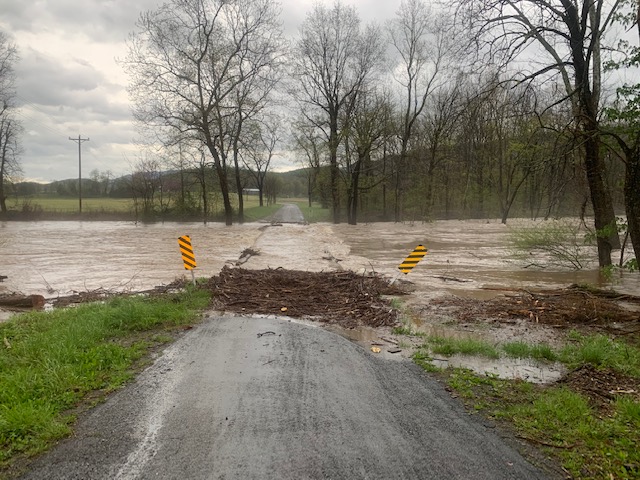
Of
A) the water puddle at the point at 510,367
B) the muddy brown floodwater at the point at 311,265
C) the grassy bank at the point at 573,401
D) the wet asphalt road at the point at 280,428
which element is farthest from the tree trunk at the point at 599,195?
the wet asphalt road at the point at 280,428

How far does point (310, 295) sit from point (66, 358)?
6473mm

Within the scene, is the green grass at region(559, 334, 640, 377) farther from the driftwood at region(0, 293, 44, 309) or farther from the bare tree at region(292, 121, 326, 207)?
the bare tree at region(292, 121, 326, 207)

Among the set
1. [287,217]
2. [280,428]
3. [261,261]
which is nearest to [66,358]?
[280,428]

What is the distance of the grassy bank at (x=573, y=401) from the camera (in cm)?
402

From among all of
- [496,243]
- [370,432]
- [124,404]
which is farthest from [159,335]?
[496,243]

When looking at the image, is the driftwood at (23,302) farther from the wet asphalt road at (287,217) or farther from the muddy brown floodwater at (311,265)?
the wet asphalt road at (287,217)

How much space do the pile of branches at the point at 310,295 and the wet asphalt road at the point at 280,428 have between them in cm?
320

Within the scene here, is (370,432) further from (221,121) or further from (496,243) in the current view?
(221,121)

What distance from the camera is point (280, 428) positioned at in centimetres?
448

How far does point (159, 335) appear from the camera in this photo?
25.9 ft

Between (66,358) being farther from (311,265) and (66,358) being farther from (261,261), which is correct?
(261,261)

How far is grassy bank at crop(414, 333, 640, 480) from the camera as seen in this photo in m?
4.02

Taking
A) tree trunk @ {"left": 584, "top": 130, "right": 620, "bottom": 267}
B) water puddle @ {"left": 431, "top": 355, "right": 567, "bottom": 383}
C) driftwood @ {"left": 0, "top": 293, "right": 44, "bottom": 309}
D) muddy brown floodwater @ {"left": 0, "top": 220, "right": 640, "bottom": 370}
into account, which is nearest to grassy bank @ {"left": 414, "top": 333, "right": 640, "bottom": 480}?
water puddle @ {"left": 431, "top": 355, "right": 567, "bottom": 383}

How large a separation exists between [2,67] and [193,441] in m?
49.8
